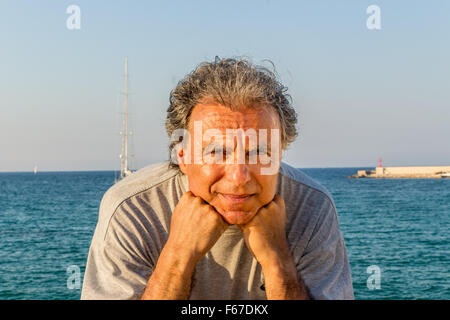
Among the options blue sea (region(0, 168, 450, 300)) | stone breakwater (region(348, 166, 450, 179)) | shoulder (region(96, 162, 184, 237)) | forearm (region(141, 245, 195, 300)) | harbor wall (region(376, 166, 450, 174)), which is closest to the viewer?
forearm (region(141, 245, 195, 300))

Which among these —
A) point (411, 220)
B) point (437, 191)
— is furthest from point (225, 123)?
point (437, 191)

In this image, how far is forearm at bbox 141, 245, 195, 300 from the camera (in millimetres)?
1859

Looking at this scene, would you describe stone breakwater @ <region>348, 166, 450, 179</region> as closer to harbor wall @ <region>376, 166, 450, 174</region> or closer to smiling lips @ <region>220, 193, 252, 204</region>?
harbor wall @ <region>376, 166, 450, 174</region>

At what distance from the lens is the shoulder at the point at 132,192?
2090mm

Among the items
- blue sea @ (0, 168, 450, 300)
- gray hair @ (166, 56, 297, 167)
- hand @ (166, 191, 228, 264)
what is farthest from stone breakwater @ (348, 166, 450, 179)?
hand @ (166, 191, 228, 264)

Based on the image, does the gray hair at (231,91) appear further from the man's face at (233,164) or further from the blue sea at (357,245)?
the blue sea at (357,245)

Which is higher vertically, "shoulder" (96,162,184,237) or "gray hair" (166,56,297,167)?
"gray hair" (166,56,297,167)

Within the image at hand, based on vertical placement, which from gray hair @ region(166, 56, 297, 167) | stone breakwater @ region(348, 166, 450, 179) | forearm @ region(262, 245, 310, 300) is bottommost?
stone breakwater @ region(348, 166, 450, 179)

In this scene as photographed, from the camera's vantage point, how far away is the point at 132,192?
2154 millimetres

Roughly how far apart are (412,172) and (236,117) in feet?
329

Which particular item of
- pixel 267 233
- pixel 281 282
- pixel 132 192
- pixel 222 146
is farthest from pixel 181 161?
pixel 281 282

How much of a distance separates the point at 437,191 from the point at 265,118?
70.3m

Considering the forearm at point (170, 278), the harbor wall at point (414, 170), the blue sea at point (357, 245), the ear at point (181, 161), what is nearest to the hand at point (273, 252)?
the forearm at point (170, 278)

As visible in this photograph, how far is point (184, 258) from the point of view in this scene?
1885 mm
